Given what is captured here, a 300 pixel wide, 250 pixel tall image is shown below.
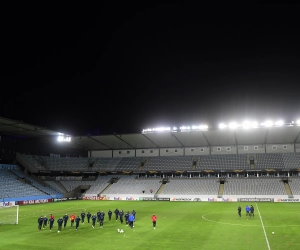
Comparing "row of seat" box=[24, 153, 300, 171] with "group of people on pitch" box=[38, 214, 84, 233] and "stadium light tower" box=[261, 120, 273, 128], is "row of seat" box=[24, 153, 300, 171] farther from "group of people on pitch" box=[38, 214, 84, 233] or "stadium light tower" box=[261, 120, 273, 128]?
"group of people on pitch" box=[38, 214, 84, 233]

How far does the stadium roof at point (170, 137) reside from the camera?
63.0 meters

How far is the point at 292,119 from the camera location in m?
57.8

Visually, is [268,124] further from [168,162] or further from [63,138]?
[63,138]

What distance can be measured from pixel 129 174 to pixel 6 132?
107 ft

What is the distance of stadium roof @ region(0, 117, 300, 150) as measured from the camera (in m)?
63.0

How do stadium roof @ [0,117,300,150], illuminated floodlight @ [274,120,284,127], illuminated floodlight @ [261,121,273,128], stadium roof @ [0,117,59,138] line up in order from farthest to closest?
stadium roof @ [0,117,300,150]
illuminated floodlight @ [261,121,273,128]
illuminated floodlight @ [274,120,284,127]
stadium roof @ [0,117,59,138]

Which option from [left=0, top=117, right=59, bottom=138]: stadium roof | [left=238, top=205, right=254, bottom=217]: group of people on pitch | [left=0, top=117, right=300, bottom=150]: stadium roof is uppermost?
[left=0, top=117, right=59, bottom=138]: stadium roof

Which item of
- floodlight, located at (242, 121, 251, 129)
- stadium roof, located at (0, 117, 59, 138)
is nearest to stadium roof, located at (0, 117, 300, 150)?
stadium roof, located at (0, 117, 59, 138)

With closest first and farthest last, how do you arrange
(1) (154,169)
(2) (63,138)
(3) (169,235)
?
(3) (169,235) → (2) (63,138) → (1) (154,169)

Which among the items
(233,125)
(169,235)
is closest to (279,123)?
(233,125)

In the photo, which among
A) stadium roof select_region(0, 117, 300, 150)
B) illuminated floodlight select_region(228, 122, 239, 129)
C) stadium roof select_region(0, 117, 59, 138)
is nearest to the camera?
stadium roof select_region(0, 117, 59, 138)

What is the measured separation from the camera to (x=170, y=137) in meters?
71.7

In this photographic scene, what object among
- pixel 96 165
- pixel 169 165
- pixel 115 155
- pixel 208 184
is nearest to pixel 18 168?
pixel 96 165

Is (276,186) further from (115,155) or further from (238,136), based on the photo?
(115,155)
